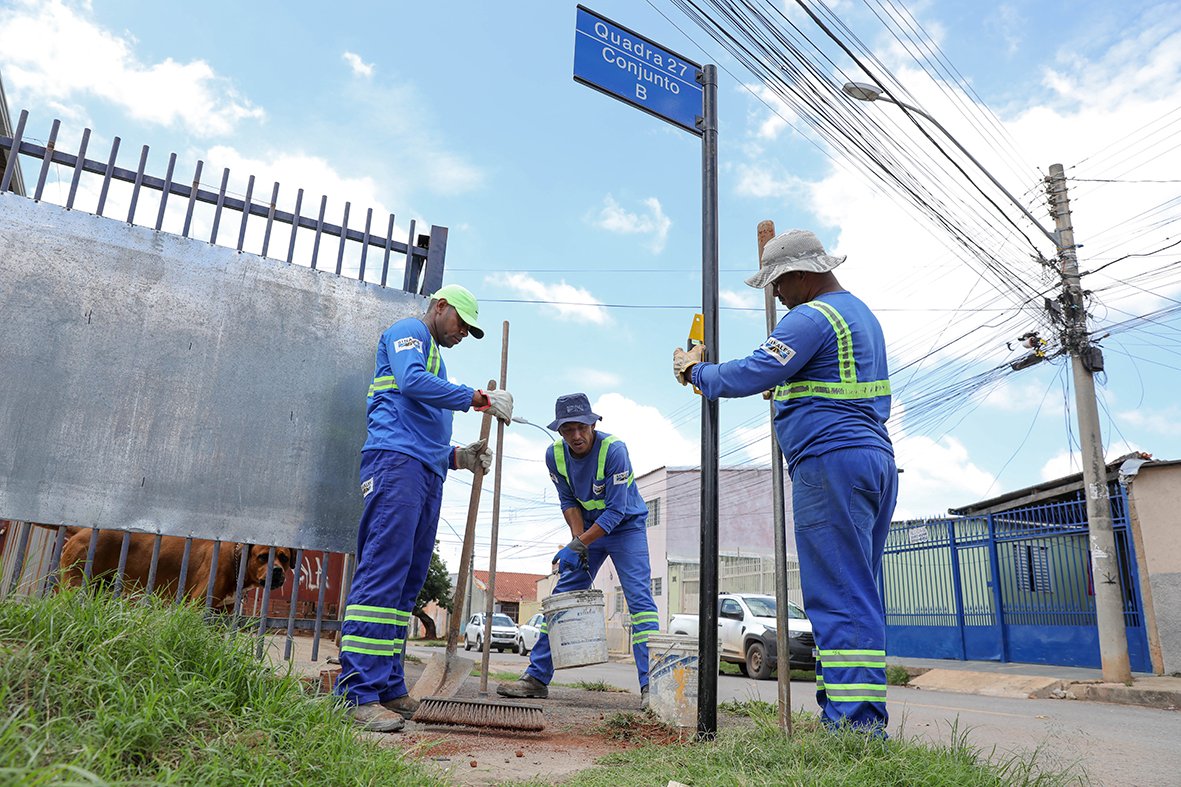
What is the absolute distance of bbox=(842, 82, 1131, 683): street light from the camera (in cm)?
984

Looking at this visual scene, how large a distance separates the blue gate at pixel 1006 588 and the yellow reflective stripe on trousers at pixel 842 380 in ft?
35.4

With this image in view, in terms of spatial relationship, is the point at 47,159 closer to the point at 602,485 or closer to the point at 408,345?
the point at 408,345

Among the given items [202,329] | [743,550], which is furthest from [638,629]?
[743,550]

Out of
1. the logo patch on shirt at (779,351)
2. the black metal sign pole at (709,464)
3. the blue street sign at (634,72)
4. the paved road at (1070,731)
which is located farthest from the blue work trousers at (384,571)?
the blue street sign at (634,72)

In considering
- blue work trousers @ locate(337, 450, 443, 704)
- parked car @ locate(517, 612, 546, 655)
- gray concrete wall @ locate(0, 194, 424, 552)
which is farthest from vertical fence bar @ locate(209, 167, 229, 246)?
parked car @ locate(517, 612, 546, 655)

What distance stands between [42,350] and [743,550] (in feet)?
98.7

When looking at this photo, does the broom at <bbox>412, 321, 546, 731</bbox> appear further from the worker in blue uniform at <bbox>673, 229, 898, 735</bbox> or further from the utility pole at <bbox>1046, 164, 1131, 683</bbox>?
the utility pole at <bbox>1046, 164, 1131, 683</bbox>

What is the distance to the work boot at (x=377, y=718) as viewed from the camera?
329 cm

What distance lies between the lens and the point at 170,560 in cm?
480

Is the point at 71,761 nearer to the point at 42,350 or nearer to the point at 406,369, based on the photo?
the point at 406,369

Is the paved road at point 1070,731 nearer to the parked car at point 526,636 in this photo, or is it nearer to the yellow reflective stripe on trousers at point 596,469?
the yellow reflective stripe on trousers at point 596,469

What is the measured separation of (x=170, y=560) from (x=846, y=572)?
3829mm

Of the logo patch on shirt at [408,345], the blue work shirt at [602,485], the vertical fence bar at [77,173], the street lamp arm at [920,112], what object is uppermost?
the street lamp arm at [920,112]

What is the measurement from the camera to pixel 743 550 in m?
32.1
